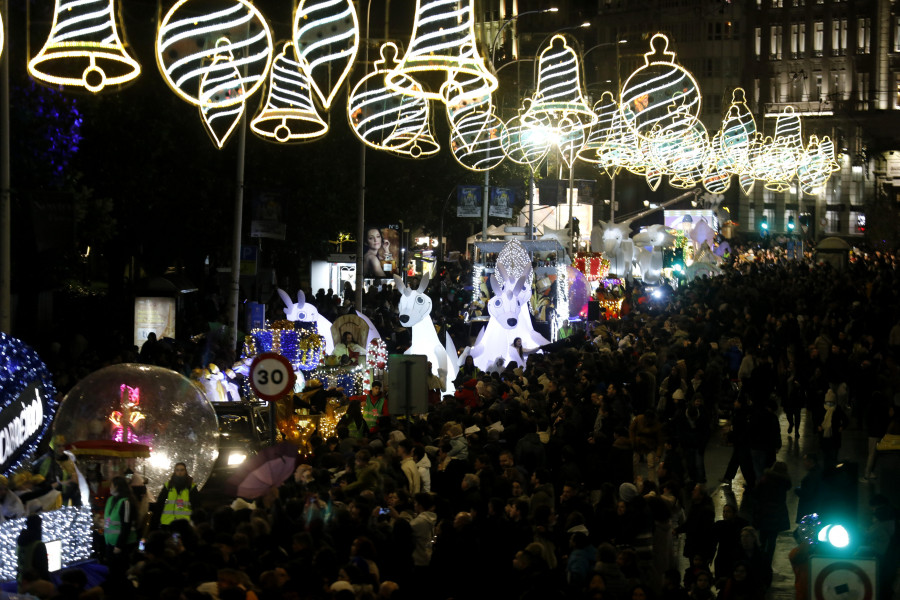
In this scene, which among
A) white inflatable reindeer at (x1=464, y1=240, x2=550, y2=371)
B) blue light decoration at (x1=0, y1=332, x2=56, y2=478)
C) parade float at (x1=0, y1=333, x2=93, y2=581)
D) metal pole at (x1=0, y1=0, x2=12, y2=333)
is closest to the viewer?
parade float at (x1=0, y1=333, x2=93, y2=581)

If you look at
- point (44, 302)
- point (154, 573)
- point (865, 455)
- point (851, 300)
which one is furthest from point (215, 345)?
point (154, 573)

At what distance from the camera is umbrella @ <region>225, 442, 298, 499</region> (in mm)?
11469

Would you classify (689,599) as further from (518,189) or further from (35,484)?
(518,189)

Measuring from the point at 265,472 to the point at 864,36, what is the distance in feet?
358

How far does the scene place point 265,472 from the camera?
455 inches

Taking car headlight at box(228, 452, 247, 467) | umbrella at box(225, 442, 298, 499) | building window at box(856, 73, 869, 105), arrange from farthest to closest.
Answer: building window at box(856, 73, 869, 105) < car headlight at box(228, 452, 247, 467) < umbrella at box(225, 442, 298, 499)

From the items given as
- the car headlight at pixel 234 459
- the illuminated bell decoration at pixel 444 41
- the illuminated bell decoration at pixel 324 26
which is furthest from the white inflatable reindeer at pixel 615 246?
the illuminated bell decoration at pixel 444 41

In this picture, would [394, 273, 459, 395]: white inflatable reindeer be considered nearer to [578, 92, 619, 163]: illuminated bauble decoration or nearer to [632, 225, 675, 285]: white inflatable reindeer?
[578, 92, 619, 163]: illuminated bauble decoration

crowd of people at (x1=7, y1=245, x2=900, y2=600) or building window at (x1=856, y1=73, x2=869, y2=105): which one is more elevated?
building window at (x1=856, y1=73, x2=869, y2=105)

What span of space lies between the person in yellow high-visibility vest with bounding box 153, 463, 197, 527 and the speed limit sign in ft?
3.50

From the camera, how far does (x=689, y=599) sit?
887 centimetres

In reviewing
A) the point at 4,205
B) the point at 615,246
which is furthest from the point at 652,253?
the point at 4,205

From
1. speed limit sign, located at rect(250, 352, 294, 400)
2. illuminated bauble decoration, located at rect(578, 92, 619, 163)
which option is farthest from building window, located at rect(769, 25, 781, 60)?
speed limit sign, located at rect(250, 352, 294, 400)

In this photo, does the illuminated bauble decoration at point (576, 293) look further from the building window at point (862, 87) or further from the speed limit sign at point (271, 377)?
the building window at point (862, 87)
